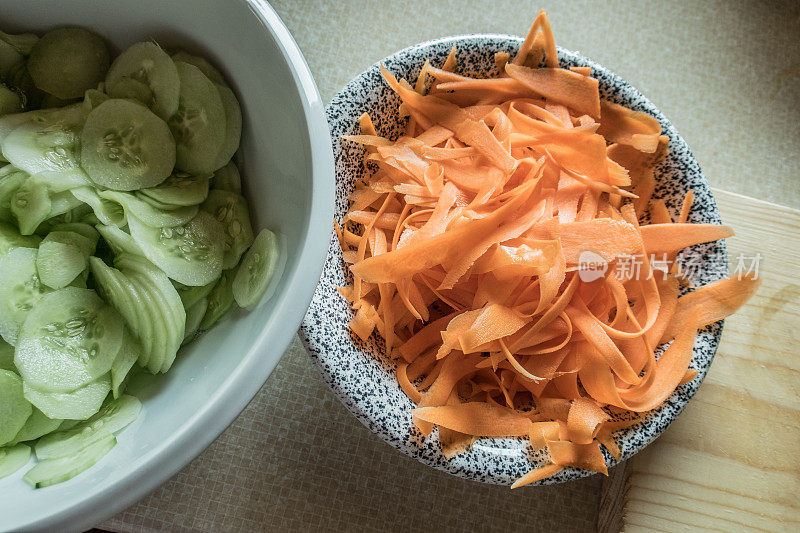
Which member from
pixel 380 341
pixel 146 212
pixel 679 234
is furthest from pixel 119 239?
pixel 679 234

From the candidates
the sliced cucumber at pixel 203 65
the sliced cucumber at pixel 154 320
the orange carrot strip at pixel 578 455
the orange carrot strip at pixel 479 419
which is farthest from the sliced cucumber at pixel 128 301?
the orange carrot strip at pixel 578 455

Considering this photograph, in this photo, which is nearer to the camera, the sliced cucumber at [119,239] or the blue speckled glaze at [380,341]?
the sliced cucumber at [119,239]

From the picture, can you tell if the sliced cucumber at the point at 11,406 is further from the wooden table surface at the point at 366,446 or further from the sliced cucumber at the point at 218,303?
the wooden table surface at the point at 366,446

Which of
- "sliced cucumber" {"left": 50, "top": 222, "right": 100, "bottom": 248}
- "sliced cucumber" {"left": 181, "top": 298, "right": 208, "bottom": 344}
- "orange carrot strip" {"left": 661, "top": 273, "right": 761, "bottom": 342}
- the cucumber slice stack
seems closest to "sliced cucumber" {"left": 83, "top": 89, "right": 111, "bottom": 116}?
the cucumber slice stack

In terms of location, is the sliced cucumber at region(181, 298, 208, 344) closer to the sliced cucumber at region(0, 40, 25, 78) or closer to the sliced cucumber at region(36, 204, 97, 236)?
the sliced cucumber at region(36, 204, 97, 236)

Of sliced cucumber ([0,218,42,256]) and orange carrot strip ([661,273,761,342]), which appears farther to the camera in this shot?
orange carrot strip ([661,273,761,342])

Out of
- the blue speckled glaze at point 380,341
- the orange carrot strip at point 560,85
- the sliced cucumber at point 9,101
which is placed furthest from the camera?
the orange carrot strip at point 560,85

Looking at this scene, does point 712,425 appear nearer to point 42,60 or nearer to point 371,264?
point 371,264
